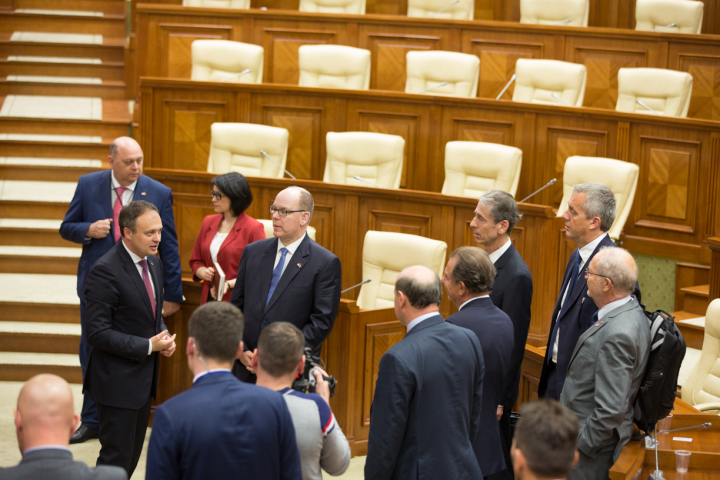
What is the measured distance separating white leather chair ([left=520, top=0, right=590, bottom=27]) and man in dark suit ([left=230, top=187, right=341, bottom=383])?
425 centimetres

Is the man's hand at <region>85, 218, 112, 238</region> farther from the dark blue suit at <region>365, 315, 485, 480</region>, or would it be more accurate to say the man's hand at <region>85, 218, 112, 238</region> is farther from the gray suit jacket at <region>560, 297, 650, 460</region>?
the gray suit jacket at <region>560, 297, 650, 460</region>

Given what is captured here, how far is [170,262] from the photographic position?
3473 mm

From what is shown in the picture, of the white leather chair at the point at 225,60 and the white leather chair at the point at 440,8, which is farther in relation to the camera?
the white leather chair at the point at 440,8

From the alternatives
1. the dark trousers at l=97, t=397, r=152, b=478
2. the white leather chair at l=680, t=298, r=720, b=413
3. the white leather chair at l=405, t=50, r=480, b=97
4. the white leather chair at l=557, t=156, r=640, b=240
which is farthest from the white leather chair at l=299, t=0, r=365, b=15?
the dark trousers at l=97, t=397, r=152, b=478

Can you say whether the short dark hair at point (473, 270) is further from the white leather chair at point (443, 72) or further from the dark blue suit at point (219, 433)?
the white leather chair at point (443, 72)

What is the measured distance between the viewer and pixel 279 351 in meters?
1.76

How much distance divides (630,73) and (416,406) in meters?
4.30

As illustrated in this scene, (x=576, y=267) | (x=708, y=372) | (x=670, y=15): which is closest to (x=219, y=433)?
(x=576, y=267)

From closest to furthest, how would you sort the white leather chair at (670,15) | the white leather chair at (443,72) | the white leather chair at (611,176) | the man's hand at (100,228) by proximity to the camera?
the man's hand at (100,228) → the white leather chair at (611,176) → the white leather chair at (443,72) → the white leather chair at (670,15)

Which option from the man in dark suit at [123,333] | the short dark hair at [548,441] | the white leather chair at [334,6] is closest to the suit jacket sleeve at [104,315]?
the man in dark suit at [123,333]

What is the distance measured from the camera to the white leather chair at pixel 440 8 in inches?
263

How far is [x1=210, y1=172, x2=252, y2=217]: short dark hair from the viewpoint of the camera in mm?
3453

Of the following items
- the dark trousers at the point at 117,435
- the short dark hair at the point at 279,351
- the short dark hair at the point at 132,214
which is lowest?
the dark trousers at the point at 117,435

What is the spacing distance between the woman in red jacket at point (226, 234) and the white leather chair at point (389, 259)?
886mm
